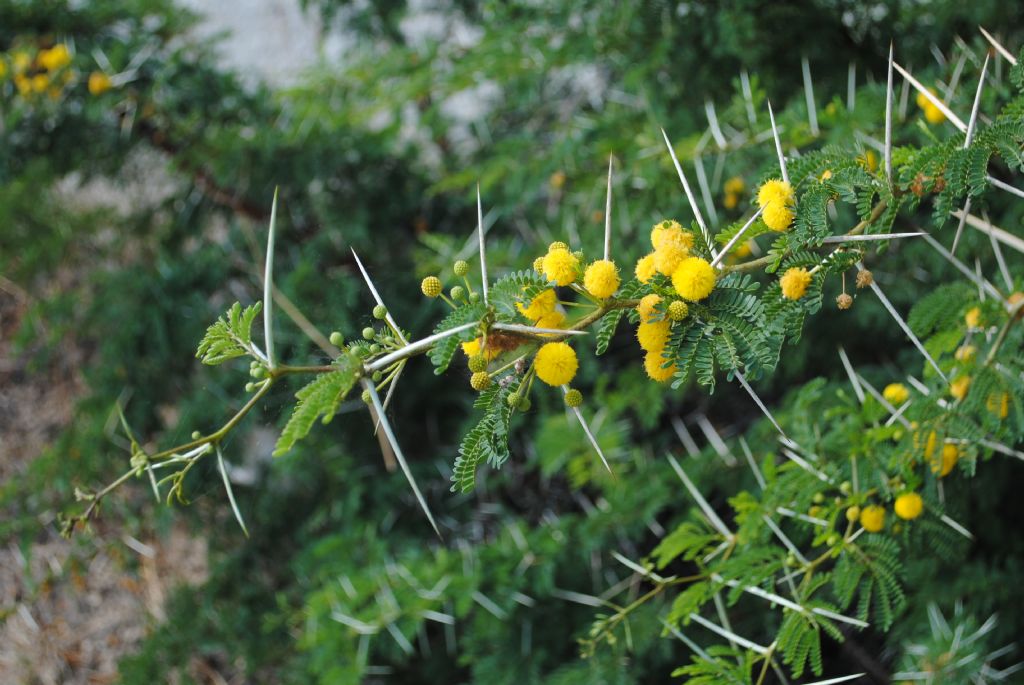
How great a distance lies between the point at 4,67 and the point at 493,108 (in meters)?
1.29

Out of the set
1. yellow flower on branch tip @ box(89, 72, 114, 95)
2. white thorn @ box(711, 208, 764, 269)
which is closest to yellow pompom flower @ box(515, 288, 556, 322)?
white thorn @ box(711, 208, 764, 269)

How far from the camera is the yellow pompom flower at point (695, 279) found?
703mm

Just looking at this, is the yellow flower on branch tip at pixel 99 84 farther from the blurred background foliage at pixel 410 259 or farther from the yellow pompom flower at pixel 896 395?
the yellow pompom flower at pixel 896 395

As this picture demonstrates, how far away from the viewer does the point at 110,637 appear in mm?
2871

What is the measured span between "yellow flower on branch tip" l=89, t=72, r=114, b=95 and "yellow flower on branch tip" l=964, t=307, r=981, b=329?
6.39 ft

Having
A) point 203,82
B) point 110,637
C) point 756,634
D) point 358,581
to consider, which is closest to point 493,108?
point 203,82

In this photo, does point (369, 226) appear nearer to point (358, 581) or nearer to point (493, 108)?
point (493, 108)

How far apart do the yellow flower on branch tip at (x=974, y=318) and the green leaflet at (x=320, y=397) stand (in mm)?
768

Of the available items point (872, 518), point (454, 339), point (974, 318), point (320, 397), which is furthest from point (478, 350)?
point (974, 318)

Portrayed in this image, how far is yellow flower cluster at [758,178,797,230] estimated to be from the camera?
2.55 feet

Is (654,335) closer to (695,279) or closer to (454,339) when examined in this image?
(695,279)

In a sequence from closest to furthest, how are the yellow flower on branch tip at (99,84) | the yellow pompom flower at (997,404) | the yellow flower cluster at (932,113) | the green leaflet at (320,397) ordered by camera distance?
the green leaflet at (320,397)
the yellow pompom flower at (997,404)
the yellow flower cluster at (932,113)
the yellow flower on branch tip at (99,84)

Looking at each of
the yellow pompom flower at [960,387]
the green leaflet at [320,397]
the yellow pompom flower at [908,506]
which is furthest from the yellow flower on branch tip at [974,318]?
the green leaflet at [320,397]

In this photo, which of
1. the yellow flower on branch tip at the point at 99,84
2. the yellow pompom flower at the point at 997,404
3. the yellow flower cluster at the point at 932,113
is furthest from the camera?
the yellow flower on branch tip at the point at 99,84
